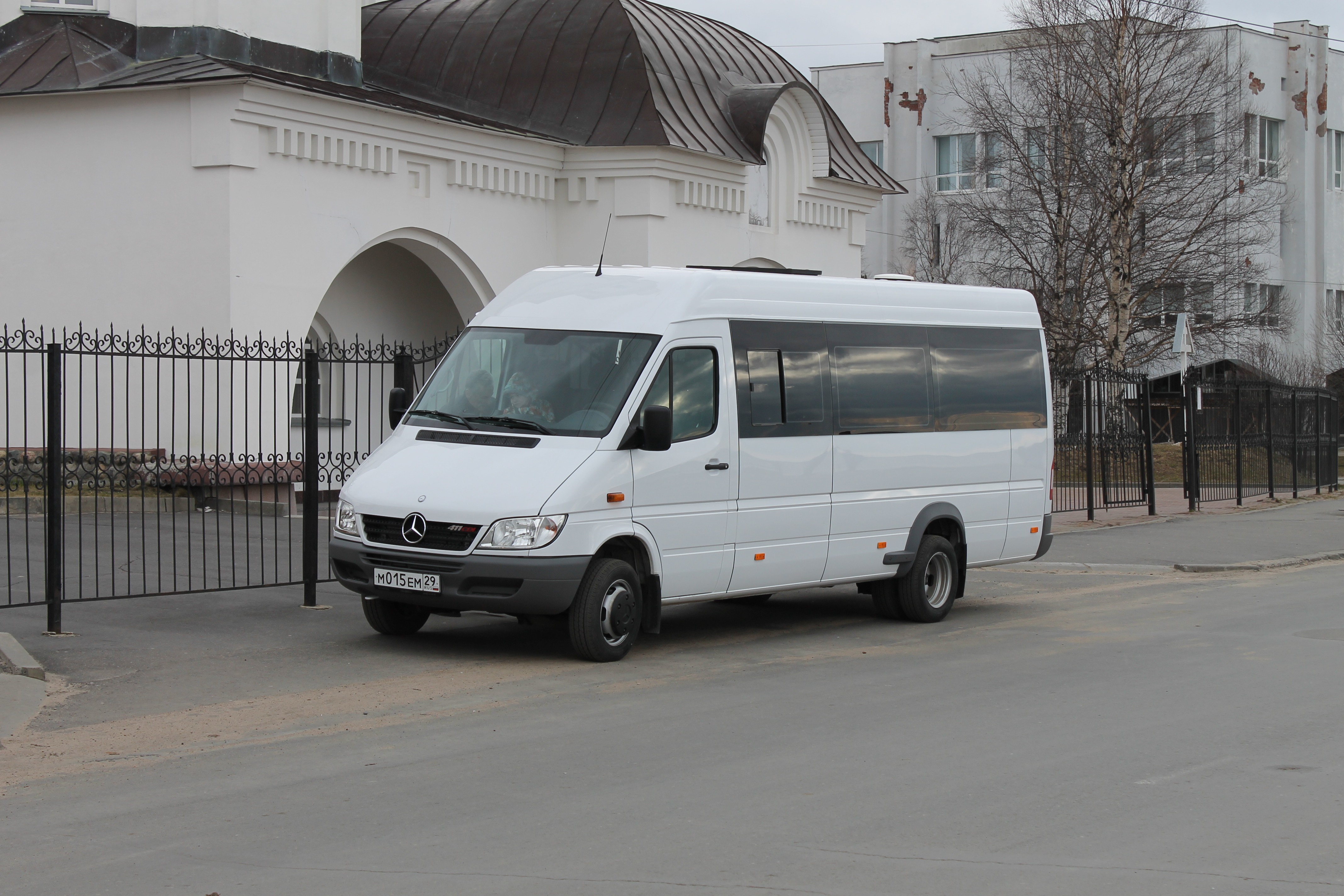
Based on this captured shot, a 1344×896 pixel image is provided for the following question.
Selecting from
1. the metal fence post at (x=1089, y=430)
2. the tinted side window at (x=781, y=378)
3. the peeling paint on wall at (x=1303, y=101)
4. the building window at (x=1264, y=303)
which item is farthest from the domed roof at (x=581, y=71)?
the peeling paint on wall at (x=1303, y=101)

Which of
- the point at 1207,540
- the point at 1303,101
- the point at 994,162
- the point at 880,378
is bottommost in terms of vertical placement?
the point at 1207,540

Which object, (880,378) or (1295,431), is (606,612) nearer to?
(880,378)

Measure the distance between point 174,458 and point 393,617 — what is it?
3245mm

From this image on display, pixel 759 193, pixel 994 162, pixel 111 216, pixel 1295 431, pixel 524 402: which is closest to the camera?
pixel 524 402

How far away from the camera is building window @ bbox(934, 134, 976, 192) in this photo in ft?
179

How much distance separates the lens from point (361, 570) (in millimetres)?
9836

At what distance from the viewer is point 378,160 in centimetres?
2138

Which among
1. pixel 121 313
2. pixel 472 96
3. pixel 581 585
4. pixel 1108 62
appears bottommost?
pixel 581 585

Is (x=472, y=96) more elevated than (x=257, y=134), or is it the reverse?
(x=472, y=96)

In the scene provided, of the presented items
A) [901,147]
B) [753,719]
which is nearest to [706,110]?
[753,719]

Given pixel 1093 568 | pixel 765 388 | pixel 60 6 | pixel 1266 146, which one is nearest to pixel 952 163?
pixel 1266 146

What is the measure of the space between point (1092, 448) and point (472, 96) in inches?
457

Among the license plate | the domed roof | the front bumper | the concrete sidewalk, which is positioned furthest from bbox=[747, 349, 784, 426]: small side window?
the domed roof

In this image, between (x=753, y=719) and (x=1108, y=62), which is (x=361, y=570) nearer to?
(x=753, y=719)
